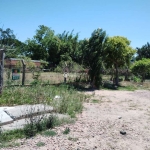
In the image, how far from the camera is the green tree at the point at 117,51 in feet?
55.8

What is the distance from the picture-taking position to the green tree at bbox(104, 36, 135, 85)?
17.0 metres

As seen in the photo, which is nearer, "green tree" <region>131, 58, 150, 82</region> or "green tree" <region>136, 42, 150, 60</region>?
"green tree" <region>131, 58, 150, 82</region>

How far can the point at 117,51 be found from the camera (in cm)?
1703

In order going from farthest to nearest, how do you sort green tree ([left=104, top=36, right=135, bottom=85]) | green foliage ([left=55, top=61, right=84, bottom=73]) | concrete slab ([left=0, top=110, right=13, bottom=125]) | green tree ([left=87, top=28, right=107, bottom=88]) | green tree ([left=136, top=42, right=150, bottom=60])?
1. green tree ([left=136, top=42, right=150, bottom=60])
2. green tree ([left=104, top=36, right=135, bottom=85])
3. green tree ([left=87, top=28, right=107, bottom=88])
4. green foliage ([left=55, top=61, right=84, bottom=73])
5. concrete slab ([left=0, top=110, right=13, bottom=125])

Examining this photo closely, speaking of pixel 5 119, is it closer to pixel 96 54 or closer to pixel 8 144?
pixel 8 144

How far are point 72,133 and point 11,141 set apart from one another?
1.41 meters

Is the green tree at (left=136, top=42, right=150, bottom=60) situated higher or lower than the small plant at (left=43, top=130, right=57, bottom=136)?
higher

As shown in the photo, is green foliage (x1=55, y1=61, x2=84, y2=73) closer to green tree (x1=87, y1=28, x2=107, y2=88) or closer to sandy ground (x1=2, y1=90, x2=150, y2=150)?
green tree (x1=87, y1=28, x2=107, y2=88)

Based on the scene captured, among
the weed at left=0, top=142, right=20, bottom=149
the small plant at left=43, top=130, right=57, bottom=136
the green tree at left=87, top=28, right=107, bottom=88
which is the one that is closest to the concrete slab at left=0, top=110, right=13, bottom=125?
the weed at left=0, top=142, right=20, bottom=149

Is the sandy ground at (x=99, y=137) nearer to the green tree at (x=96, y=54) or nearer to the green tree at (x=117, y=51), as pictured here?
the green tree at (x=96, y=54)

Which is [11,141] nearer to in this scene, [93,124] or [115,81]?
[93,124]

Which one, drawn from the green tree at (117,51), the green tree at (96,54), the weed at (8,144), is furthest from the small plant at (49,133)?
the green tree at (117,51)

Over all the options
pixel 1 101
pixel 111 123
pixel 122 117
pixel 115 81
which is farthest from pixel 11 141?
pixel 115 81

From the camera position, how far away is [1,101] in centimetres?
723
